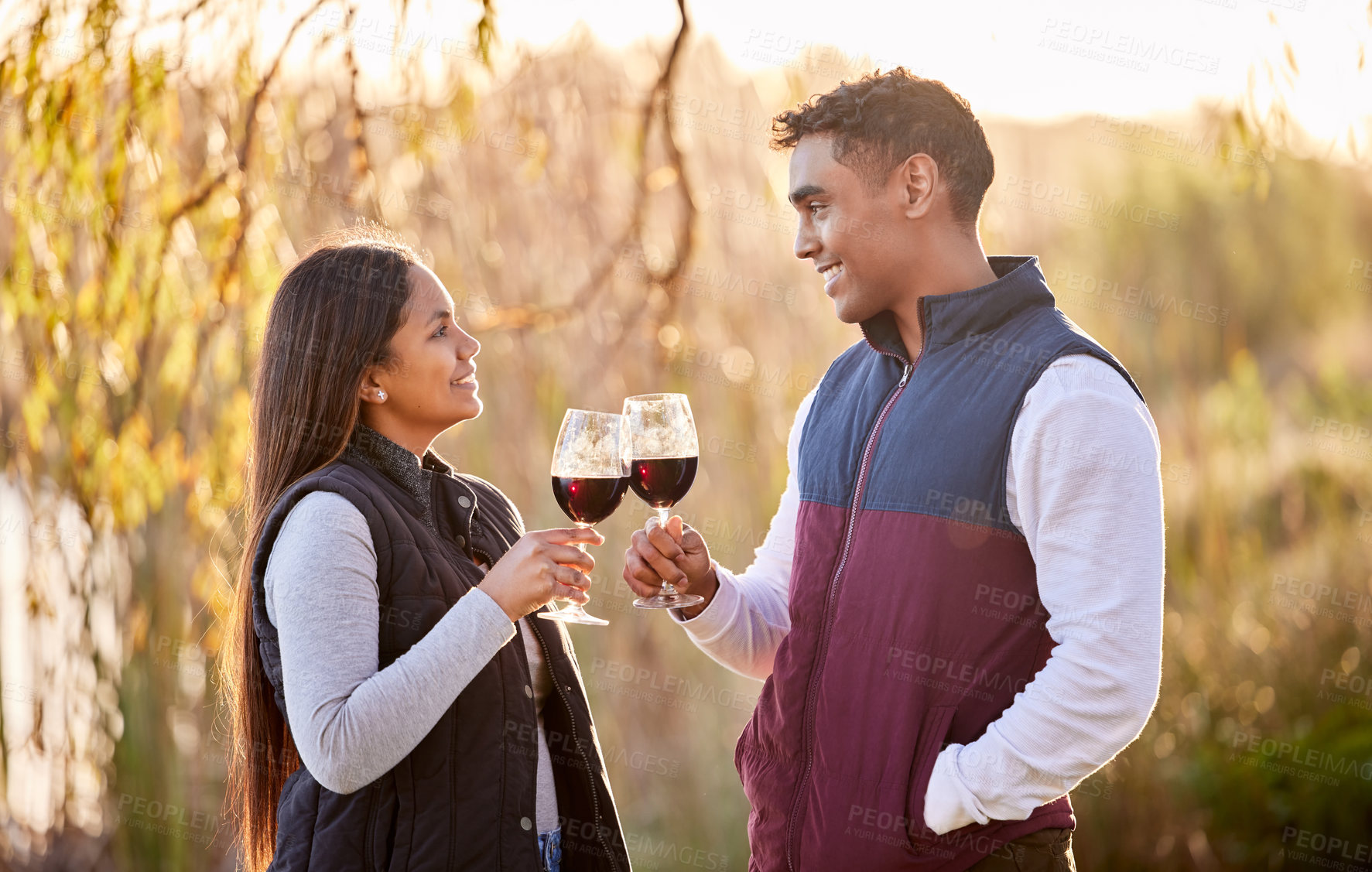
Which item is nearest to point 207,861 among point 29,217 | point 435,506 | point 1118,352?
point 29,217

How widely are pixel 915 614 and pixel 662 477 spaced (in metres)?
0.47

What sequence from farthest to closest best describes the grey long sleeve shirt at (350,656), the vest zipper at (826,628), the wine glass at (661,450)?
the wine glass at (661,450) < the vest zipper at (826,628) < the grey long sleeve shirt at (350,656)

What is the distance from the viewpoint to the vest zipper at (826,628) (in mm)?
1673

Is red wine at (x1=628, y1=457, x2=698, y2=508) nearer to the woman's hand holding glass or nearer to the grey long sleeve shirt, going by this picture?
the woman's hand holding glass

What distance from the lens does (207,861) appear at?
3617mm

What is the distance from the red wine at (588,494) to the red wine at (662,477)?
30 mm

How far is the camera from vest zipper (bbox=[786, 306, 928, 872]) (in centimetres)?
167

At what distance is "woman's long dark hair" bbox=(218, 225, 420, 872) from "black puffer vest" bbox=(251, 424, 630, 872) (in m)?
0.07

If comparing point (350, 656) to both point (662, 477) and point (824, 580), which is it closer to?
point (662, 477)

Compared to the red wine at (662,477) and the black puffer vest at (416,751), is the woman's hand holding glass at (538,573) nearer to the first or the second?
the black puffer vest at (416,751)

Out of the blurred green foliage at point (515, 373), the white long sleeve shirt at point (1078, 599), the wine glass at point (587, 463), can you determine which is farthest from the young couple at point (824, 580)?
the blurred green foliage at point (515, 373)

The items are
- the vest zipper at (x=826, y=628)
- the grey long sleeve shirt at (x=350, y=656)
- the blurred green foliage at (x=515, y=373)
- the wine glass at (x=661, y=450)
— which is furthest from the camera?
the blurred green foliage at (x=515, y=373)

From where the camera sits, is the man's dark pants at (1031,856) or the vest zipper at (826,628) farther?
the vest zipper at (826,628)

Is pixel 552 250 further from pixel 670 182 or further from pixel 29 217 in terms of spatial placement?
pixel 29 217
